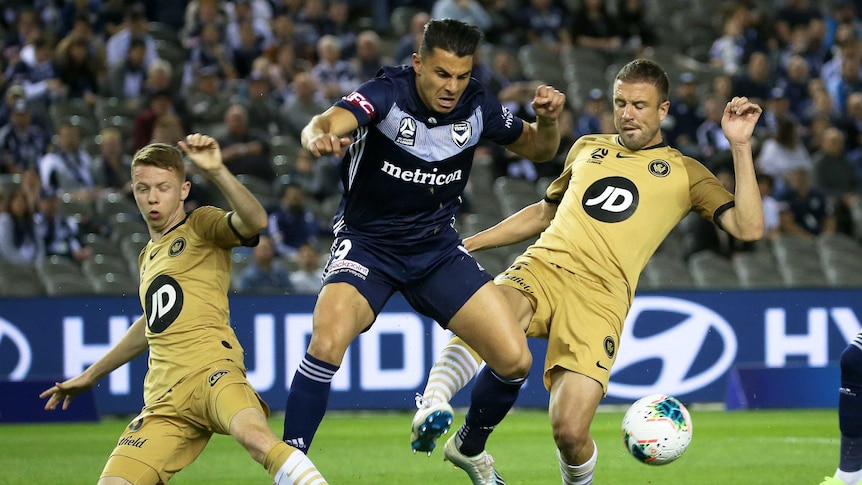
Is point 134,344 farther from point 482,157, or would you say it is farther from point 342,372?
point 482,157

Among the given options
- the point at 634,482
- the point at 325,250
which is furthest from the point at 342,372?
the point at 634,482

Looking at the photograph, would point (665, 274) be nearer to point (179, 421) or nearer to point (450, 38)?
point (450, 38)

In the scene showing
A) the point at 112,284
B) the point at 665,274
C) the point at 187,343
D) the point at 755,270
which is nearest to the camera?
the point at 187,343

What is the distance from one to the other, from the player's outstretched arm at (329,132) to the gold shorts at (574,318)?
146cm

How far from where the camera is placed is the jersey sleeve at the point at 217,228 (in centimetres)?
614

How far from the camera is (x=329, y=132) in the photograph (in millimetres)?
5859

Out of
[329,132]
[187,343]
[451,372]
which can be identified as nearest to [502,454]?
[451,372]

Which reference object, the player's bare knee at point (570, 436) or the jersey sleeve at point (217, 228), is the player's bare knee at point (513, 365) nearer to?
the player's bare knee at point (570, 436)

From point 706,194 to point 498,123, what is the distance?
3.93 feet

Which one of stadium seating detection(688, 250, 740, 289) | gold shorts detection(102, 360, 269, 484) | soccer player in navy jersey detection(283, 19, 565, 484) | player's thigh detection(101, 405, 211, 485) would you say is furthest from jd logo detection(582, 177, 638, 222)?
stadium seating detection(688, 250, 740, 289)

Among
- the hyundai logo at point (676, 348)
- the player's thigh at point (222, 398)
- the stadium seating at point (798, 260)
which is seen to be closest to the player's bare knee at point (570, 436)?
the player's thigh at point (222, 398)

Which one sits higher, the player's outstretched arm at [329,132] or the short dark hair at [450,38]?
the short dark hair at [450,38]

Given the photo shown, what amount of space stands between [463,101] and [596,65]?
1189 cm

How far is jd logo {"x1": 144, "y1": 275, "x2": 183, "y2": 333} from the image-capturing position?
6184mm
